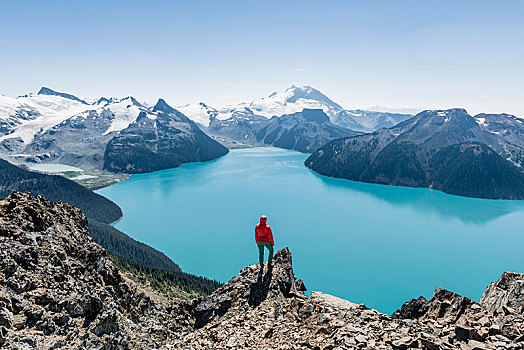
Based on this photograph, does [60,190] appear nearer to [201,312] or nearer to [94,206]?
[94,206]

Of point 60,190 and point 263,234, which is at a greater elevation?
point 263,234

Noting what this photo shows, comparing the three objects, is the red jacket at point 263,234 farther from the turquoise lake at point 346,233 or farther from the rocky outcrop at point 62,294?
the turquoise lake at point 346,233

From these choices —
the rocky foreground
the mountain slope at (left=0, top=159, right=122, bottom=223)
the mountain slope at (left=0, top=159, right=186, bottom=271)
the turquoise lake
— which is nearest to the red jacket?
the rocky foreground

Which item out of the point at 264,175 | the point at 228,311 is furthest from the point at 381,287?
the point at 264,175

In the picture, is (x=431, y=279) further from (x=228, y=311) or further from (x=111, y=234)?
(x=111, y=234)

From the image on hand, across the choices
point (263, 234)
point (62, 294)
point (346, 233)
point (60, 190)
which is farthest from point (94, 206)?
point (263, 234)

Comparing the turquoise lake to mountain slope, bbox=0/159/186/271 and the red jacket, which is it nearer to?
mountain slope, bbox=0/159/186/271
